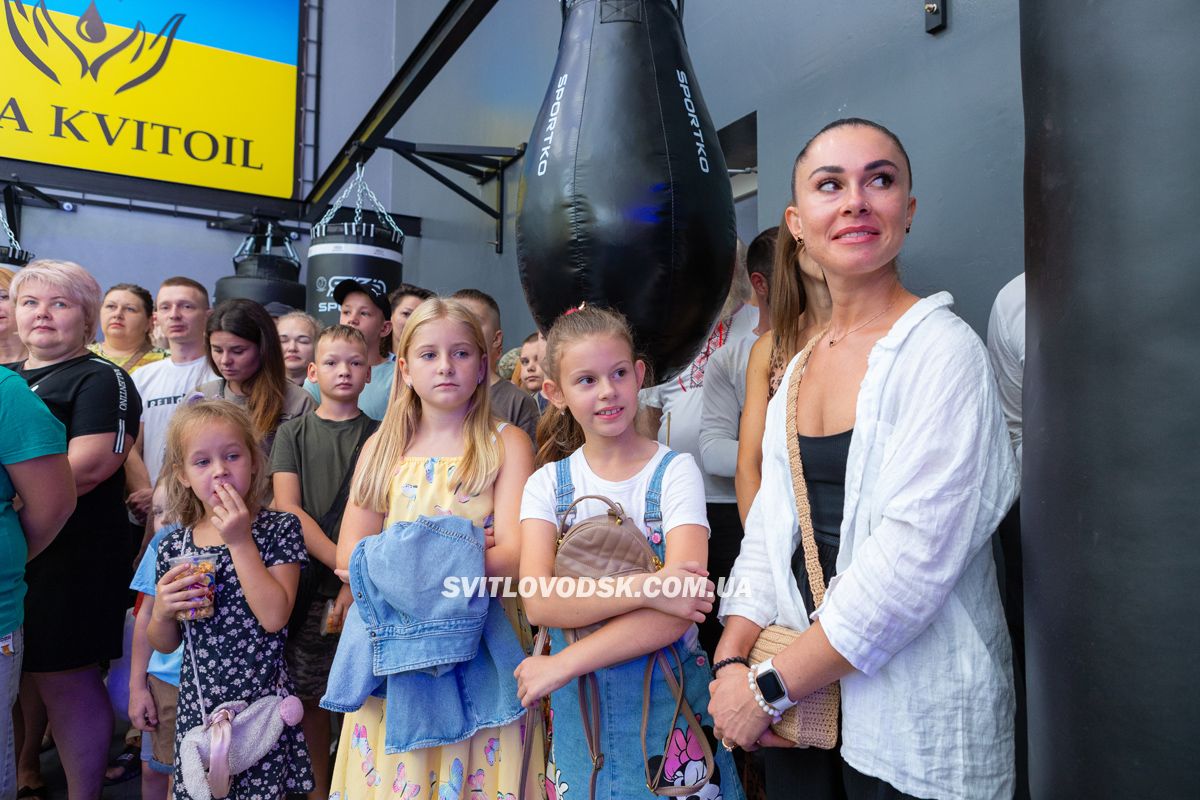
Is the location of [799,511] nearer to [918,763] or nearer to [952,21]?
[918,763]

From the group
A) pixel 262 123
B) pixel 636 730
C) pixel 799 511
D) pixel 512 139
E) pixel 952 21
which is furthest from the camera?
pixel 262 123

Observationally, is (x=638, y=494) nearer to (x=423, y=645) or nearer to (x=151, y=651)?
(x=423, y=645)

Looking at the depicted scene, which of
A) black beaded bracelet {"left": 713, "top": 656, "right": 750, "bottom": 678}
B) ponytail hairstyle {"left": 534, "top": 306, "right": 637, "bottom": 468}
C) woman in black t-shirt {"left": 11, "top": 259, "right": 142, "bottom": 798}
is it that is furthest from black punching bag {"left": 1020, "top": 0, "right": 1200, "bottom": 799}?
woman in black t-shirt {"left": 11, "top": 259, "right": 142, "bottom": 798}

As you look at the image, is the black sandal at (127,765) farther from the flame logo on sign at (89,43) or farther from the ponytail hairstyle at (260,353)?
the flame logo on sign at (89,43)

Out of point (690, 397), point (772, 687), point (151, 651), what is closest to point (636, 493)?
point (772, 687)

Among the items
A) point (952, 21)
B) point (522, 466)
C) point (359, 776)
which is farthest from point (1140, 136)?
point (952, 21)

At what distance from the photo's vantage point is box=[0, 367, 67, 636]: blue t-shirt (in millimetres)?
1458

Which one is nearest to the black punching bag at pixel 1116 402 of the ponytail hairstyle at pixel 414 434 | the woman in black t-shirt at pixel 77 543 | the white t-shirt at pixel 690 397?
the ponytail hairstyle at pixel 414 434

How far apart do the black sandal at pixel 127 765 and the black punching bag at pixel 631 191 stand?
6.65ft

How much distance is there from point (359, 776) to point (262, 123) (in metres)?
8.13

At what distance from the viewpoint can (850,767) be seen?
0.96 metres

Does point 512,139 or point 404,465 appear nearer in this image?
point 404,465

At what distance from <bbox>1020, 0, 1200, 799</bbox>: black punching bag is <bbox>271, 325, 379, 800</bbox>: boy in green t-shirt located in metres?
1.52

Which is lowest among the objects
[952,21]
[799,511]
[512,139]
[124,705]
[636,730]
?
[124,705]
